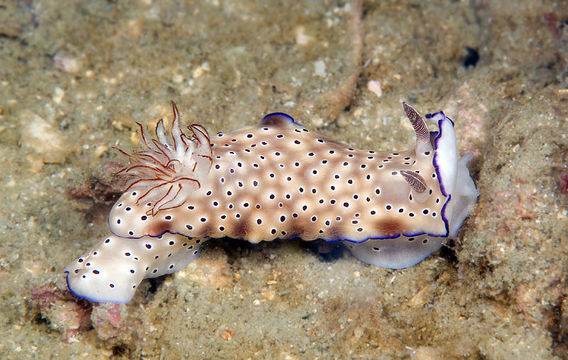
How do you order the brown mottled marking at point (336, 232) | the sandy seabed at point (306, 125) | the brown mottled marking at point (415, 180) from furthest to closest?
1. the brown mottled marking at point (336, 232)
2. the sandy seabed at point (306, 125)
3. the brown mottled marking at point (415, 180)

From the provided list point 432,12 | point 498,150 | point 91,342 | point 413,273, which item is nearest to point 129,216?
point 91,342

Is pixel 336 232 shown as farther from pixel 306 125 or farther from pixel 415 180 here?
pixel 306 125

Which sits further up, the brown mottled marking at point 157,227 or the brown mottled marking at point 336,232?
the brown mottled marking at point 157,227

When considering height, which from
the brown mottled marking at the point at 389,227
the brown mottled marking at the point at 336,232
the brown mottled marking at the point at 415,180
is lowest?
the brown mottled marking at the point at 336,232

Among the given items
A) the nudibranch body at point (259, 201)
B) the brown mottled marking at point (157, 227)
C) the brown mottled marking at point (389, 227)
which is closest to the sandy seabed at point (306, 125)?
the nudibranch body at point (259, 201)

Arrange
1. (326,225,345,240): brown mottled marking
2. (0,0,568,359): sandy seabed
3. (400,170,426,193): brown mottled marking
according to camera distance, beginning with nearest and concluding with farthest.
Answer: (400,170,426,193): brown mottled marking
(0,0,568,359): sandy seabed
(326,225,345,240): brown mottled marking

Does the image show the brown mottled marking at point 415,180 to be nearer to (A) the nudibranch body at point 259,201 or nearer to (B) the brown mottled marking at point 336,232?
(A) the nudibranch body at point 259,201

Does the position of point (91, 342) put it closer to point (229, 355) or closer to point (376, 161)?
point (229, 355)

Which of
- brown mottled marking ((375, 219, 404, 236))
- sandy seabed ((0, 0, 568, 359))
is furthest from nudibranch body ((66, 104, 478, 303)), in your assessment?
sandy seabed ((0, 0, 568, 359))

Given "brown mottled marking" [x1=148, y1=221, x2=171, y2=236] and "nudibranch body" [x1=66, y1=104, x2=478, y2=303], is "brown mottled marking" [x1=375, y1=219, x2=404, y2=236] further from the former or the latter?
"brown mottled marking" [x1=148, y1=221, x2=171, y2=236]
